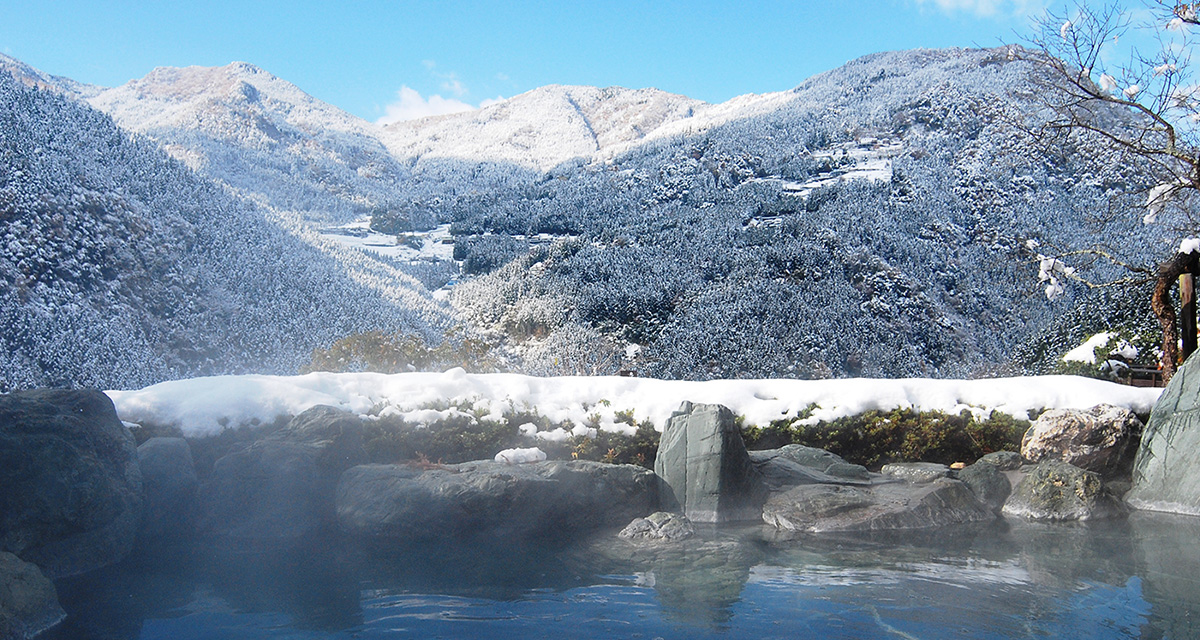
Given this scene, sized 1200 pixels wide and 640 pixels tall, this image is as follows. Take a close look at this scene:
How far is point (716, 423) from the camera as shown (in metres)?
5.75

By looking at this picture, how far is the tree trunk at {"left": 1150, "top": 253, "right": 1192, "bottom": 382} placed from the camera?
26.7 feet

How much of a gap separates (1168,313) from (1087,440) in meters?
2.98

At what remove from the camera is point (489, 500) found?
17.0 ft

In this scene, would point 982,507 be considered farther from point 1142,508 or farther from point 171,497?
point 171,497

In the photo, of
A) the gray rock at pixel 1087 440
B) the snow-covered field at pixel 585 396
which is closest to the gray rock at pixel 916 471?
the snow-covered field at pixel 585 396

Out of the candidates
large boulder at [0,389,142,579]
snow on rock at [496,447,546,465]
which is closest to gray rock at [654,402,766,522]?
snow on rock at [496,447,546,465]

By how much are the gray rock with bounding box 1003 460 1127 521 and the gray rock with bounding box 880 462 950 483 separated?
0.58m

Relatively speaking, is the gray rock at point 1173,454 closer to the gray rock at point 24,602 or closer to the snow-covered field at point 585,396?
the snow-covered field at point 585,396

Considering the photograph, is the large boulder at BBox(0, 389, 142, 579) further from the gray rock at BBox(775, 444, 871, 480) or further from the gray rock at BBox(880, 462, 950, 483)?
the gray rock at BBox(880, 462, 950, 483)

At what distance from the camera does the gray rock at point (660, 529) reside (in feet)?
17.0

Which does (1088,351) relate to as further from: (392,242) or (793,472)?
(392,242)

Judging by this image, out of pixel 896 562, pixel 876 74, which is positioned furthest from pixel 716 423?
pixel 876 74

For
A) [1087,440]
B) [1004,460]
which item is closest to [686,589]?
[1004,460]

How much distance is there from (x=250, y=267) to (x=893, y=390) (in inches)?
768
